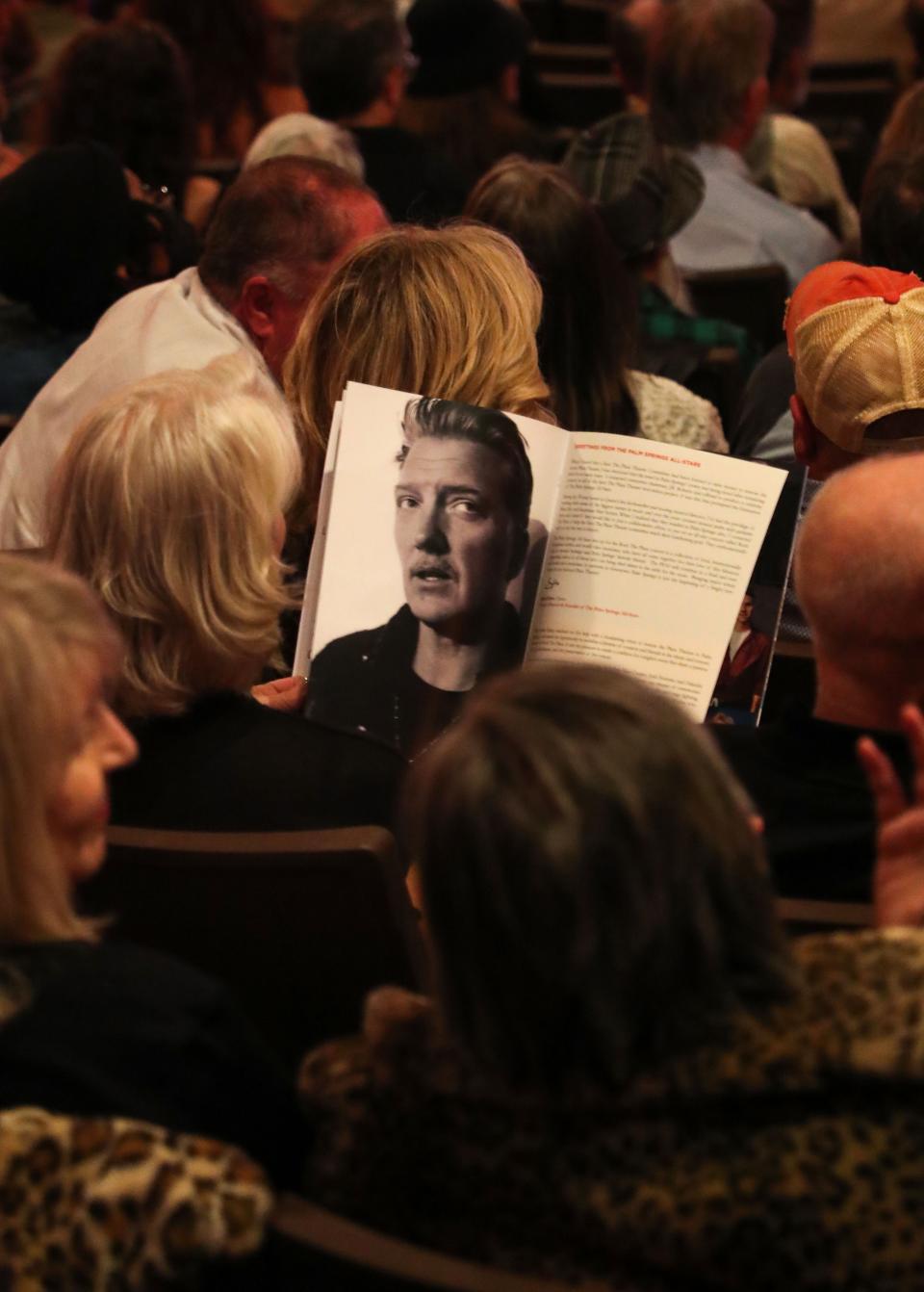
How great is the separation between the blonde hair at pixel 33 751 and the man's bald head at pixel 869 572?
76 cm

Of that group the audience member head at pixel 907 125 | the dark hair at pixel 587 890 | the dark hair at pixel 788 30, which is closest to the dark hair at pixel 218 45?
the dark hair at pixel 788 30

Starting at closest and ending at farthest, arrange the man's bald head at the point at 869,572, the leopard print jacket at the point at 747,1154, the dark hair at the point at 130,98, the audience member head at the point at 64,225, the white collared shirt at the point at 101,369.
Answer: the leopard print jacket at the point at 747,1154
the man's bald head at the point at 869,572
the white collared shirt at the point at 101,369
the audience member head at the point at 64,225
the dark hair at the point at 130,98

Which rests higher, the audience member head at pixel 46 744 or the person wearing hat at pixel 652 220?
the person wearing hat at pixel 652 220

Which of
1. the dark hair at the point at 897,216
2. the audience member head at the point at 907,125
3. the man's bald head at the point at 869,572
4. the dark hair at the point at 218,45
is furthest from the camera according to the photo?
the dark hair at the point at 218,45

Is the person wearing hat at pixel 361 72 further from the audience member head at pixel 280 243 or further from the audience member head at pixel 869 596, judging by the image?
the audience member head at pixel 869 596

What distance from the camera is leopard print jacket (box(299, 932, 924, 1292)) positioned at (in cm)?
116

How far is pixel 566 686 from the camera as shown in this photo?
1236mm

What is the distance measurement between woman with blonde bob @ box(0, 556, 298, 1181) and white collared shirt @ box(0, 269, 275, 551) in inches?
61.3

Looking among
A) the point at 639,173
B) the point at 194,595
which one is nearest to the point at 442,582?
the point at 194,595

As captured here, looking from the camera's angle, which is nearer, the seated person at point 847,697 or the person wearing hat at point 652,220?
the seated person at point 847,697

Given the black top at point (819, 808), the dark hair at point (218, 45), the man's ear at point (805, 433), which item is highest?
the dark hair at point (218, 45)

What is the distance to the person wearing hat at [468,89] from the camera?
5184mm

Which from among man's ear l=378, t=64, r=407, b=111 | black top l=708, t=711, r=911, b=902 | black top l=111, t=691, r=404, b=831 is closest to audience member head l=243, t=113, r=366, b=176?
man's ear l=378, t=64, r=407, b=111

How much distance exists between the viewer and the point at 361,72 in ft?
16.0
